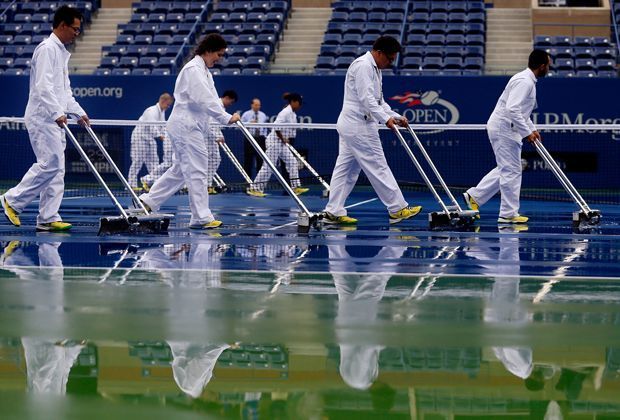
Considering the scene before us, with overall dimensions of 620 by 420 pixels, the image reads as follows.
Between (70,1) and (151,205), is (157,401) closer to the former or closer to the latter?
(151,205)

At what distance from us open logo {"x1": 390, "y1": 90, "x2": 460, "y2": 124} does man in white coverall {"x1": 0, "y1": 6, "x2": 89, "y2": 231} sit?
13828 mm

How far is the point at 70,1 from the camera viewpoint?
34.0 m

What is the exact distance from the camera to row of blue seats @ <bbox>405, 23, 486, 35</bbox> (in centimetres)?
3041

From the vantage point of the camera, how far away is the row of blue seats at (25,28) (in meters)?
32.4

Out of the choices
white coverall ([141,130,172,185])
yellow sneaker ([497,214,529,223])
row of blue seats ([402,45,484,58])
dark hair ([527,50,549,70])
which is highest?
row of blue seats ([402,45,484,58])

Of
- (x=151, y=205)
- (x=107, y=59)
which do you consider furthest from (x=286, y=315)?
(x=107, y=59)

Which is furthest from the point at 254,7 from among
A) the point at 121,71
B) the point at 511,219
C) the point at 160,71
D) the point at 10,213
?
the point at 10,213

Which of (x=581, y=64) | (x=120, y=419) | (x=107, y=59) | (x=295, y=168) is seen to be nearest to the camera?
(x=120, y=419)

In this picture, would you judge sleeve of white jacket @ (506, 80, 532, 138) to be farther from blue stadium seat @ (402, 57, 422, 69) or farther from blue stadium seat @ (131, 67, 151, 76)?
blue stadium seat @ (131, 67, 151, 76)

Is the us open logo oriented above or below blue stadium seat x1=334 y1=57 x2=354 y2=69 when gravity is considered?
below

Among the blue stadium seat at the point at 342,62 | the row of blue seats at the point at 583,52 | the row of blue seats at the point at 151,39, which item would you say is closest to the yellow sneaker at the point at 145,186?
the blue stadium seat at the point at 342,62

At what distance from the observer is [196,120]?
14.0 metres

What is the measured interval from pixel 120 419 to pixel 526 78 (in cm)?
1130

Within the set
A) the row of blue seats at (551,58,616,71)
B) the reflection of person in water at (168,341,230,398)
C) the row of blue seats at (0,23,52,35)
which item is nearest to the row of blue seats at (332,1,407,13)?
the row of blue seats at (551,58,616,71)
